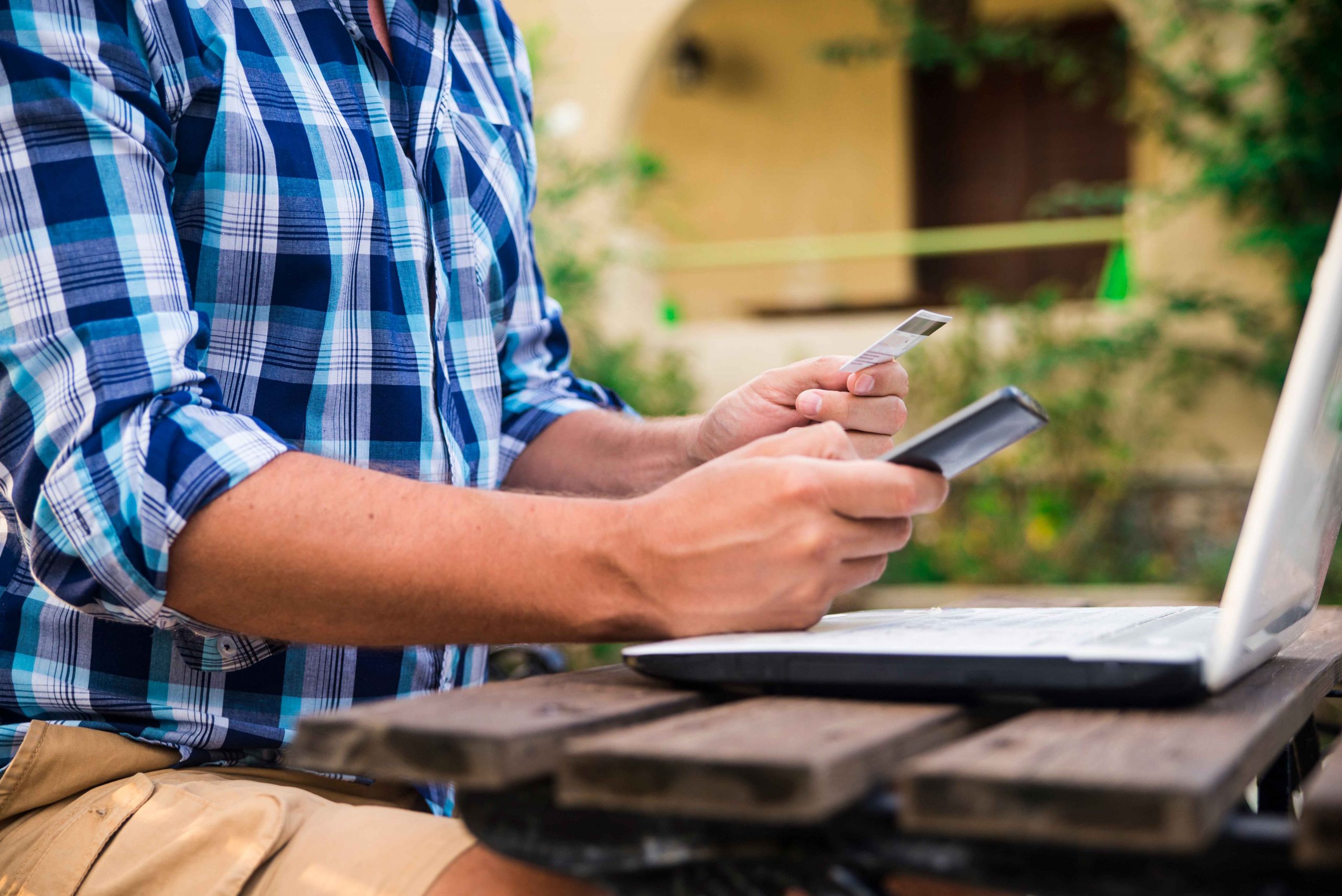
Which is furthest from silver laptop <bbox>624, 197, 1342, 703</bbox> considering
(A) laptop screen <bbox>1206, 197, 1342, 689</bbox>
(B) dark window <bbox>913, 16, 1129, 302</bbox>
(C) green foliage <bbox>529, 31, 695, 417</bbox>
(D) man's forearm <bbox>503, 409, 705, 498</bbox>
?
(B) dark window <bbox>913, 16, 1129, 302</bbox>

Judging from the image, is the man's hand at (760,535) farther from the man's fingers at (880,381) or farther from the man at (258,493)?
the man's fingers at (880,381)

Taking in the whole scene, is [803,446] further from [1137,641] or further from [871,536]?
[1137,641]

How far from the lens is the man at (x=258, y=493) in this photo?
857 millimetres

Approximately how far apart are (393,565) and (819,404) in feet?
1.77

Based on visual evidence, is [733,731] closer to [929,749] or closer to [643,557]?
[929,749]

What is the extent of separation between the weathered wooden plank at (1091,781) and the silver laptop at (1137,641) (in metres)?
0.03

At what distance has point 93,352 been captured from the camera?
0.88 metres

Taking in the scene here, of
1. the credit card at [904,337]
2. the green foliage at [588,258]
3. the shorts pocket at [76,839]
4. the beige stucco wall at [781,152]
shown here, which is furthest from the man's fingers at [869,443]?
the beige stucco wall at [781,152]

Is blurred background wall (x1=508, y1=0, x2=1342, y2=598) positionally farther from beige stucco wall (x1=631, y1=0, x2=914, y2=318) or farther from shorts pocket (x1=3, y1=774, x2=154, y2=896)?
shorts pocket (x1=3, y1=774, x2=154, y2=896)

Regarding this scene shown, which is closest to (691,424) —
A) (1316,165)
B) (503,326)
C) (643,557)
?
(503,326)

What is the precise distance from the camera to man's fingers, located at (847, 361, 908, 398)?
124 centimetres

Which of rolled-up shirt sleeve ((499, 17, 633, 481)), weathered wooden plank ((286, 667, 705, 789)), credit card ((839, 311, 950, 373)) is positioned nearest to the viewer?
weathered wooden plank ((286, 667, 705, 789))

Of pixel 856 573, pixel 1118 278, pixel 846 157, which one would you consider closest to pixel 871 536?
pixel 856 573

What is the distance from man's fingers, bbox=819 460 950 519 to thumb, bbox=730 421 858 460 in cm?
5
